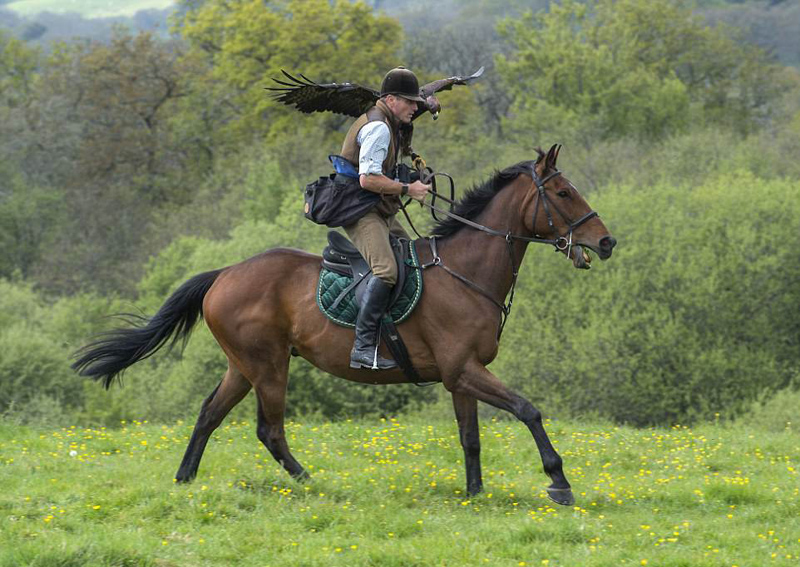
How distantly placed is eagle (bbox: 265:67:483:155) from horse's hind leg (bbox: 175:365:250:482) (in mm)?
2617

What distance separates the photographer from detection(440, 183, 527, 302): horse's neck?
367 inches

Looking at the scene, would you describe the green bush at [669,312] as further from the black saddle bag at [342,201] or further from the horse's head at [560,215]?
the black saddle bag at [342,201]

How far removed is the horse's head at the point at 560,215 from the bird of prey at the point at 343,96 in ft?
3.68

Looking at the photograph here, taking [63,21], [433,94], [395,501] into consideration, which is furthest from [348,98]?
[63,21]

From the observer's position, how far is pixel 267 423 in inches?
388

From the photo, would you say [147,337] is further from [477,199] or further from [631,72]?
[631,72]

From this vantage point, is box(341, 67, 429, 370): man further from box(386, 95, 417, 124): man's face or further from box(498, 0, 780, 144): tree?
box(498, 0, 780, 144): tree

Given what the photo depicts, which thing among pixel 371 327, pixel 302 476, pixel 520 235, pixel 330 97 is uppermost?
pixel 330 97

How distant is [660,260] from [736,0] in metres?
84.4

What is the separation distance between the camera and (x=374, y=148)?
8.88 meters

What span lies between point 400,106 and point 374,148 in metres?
0.51

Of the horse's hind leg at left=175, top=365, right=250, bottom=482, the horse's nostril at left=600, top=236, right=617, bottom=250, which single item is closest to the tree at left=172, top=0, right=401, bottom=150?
the horse's hind leg at left=175, top=365, right=250, bottom=482

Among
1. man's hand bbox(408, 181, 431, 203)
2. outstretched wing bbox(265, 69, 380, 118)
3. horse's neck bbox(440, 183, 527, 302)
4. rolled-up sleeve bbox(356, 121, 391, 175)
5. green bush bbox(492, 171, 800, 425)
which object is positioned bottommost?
green bush bbox(492, 171, 800, 425)

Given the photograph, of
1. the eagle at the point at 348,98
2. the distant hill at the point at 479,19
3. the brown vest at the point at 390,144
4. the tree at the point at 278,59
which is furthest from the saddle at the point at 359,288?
the distant hill at the point at 479,19
